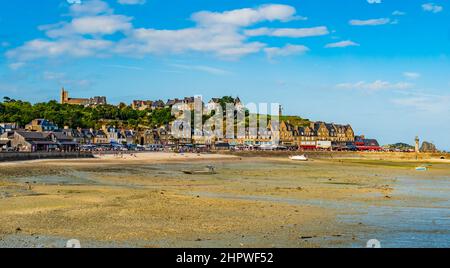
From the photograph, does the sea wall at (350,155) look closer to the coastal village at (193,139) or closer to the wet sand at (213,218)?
the coastal village at (193,139)

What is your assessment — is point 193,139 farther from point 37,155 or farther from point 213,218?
point 213,218

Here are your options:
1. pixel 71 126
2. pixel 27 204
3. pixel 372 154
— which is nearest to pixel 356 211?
pixel 27 204

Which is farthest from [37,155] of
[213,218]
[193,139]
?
[193,139]

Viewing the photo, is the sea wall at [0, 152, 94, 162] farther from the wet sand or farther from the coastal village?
the wet sand

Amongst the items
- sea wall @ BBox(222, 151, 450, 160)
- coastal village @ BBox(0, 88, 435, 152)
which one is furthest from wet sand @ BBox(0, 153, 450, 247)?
sea wall @ BBox(222, 151, 450, 160)

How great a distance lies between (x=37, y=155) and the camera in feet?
262

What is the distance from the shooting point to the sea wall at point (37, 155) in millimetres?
68850

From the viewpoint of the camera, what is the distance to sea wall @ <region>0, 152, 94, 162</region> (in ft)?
226

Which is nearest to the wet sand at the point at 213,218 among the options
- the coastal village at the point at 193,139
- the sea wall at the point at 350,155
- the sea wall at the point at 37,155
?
the sea wall at the point at 37,155

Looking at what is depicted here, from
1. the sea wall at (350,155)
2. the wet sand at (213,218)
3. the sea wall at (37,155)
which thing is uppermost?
the sea wall at (37,155)

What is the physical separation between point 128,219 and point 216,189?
15395 millimetres

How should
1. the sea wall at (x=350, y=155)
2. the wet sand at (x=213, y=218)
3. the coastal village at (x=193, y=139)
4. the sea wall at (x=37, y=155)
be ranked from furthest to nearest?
the coastal village at (x=193, y=139)
the sea wall at (x=350, y=155)
the sea wall at (x=37, y=155)
the wet sand at (x=213, y=218)

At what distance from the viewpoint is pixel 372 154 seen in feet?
490
